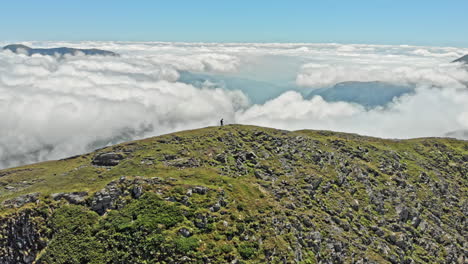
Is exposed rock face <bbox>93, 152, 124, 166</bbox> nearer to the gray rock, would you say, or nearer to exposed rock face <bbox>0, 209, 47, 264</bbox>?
the gray rock

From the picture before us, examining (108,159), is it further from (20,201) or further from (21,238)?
(21,238)

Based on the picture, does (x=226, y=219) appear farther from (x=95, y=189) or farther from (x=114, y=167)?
(x=114, y=167)

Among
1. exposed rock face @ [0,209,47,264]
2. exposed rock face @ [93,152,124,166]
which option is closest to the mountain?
exposed rock face @ [0,209,47,264]

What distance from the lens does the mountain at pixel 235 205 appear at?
1463 inches

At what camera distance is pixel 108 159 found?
225 ft

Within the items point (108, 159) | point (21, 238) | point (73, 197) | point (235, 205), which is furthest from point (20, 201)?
point (235, 205)

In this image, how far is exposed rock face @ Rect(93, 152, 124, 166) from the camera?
67.5 m

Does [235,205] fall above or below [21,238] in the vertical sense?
above

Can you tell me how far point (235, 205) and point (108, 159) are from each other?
132 feet

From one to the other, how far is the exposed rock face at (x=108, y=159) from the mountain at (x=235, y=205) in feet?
1.08

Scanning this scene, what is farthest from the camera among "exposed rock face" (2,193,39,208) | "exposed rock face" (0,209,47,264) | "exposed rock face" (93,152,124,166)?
"exposed rock face" (93,152,124,166)

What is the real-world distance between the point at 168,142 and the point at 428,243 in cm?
6526

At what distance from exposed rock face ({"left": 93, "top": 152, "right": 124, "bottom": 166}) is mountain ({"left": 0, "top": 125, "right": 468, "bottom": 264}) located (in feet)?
1.08

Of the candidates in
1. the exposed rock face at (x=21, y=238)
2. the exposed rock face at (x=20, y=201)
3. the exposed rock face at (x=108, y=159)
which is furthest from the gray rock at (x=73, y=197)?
the exposed rock face at (x=108, y=159)
